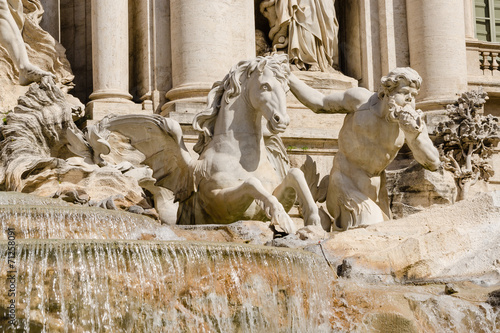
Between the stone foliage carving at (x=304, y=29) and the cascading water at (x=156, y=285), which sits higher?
the stone foliage carving at (x=304, y=29)

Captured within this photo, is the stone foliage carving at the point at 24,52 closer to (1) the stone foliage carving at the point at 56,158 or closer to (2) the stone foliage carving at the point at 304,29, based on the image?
(1) the stone foliage carving at the point at 56,158

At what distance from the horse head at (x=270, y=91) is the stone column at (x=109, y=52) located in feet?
12.6

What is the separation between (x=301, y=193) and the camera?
9633mm

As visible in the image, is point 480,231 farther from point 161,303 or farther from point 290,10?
point 290,10

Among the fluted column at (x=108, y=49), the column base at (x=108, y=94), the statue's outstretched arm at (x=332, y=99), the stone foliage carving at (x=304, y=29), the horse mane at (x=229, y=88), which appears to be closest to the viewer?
the horse mane at (x=229, y=88)

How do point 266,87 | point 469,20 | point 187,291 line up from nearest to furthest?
point 187,291 < point 266,87 < point 469,20

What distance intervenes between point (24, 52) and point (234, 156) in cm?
351

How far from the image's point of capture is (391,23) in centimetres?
1531

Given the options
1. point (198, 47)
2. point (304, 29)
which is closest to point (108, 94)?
point (198, 47)

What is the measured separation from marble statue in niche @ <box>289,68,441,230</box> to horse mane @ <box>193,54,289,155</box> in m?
0.36

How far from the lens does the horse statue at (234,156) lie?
9.82 m

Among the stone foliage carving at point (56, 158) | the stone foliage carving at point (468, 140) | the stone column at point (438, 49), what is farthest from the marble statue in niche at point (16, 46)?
the stone column at point (438, 49)

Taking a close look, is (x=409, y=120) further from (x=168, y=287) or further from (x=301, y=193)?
(x=168, y=287)

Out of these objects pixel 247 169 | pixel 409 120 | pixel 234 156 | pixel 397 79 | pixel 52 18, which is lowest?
pixel 247 169
